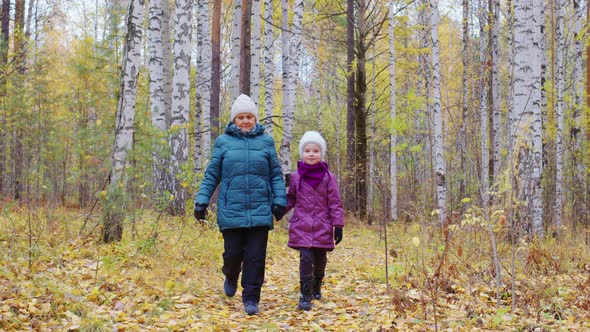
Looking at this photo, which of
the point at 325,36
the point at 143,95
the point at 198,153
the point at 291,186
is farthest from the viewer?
the point at 325,36

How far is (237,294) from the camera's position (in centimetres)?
538

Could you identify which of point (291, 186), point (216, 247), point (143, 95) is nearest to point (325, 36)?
point (143, 95)

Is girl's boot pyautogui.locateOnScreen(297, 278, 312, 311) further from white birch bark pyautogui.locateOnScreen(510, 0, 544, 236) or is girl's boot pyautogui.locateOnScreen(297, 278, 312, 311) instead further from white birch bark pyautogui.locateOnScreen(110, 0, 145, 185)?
white birch bark pyautogui.locateOnScreen(510, 0, 544, 236)

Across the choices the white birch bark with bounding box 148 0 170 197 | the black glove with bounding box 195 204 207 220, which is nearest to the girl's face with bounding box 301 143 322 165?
the black glove with bounding box 195 204 207 220

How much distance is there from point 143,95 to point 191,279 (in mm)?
13363

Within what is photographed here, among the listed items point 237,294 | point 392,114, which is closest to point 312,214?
point 237,294

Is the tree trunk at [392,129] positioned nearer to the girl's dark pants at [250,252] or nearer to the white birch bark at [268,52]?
the white birch bark at [268,52]

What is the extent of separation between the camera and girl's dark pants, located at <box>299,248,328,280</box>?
186 inches

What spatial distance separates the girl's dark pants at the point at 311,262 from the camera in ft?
15.5

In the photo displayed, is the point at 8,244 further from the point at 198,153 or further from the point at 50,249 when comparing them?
the point at 198,153

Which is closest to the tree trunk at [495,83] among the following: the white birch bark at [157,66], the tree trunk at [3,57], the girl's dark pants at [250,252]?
the white birch bark at [157,66]

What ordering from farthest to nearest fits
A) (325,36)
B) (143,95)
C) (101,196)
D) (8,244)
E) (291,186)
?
(325,36), (143,95), (101,196), (8,244), (291,186)

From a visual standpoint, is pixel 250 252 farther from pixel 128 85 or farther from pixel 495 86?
pixel 495 86

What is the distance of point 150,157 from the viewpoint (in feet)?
20.4
